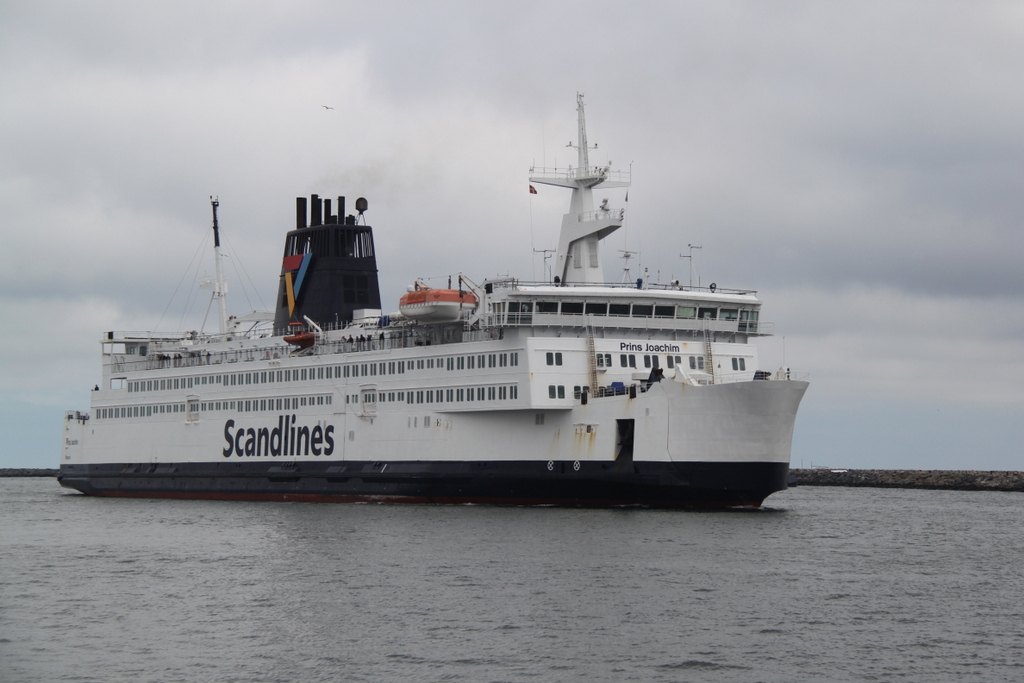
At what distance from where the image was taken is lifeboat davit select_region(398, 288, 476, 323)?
46.0 m

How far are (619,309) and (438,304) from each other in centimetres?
674

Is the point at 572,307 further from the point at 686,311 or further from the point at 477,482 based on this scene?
Result: the point at 477,482

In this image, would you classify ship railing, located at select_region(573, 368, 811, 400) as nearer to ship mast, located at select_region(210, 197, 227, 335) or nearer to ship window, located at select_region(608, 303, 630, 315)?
ship window, located at select_region(608, 303, 630, 315)

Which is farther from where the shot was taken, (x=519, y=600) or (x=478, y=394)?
(x=478, y=394)

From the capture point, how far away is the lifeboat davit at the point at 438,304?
46.0 m

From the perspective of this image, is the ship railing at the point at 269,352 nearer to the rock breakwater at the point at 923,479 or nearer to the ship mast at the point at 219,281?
the ship mast at the point at 219,281

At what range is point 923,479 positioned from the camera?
8212 centimetres

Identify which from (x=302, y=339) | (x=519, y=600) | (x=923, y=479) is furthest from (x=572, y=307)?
(x=923, y=479)

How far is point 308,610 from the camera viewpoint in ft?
84.0

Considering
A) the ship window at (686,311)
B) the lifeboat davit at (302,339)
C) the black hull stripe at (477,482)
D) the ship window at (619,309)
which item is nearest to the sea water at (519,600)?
the black hull stripe at (477,482)

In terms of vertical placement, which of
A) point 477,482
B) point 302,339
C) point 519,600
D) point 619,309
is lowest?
point 519,600

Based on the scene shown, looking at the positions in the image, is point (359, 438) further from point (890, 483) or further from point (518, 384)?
point (890, 483)

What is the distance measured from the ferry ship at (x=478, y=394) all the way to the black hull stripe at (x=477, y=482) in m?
0.07

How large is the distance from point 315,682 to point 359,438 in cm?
2969
